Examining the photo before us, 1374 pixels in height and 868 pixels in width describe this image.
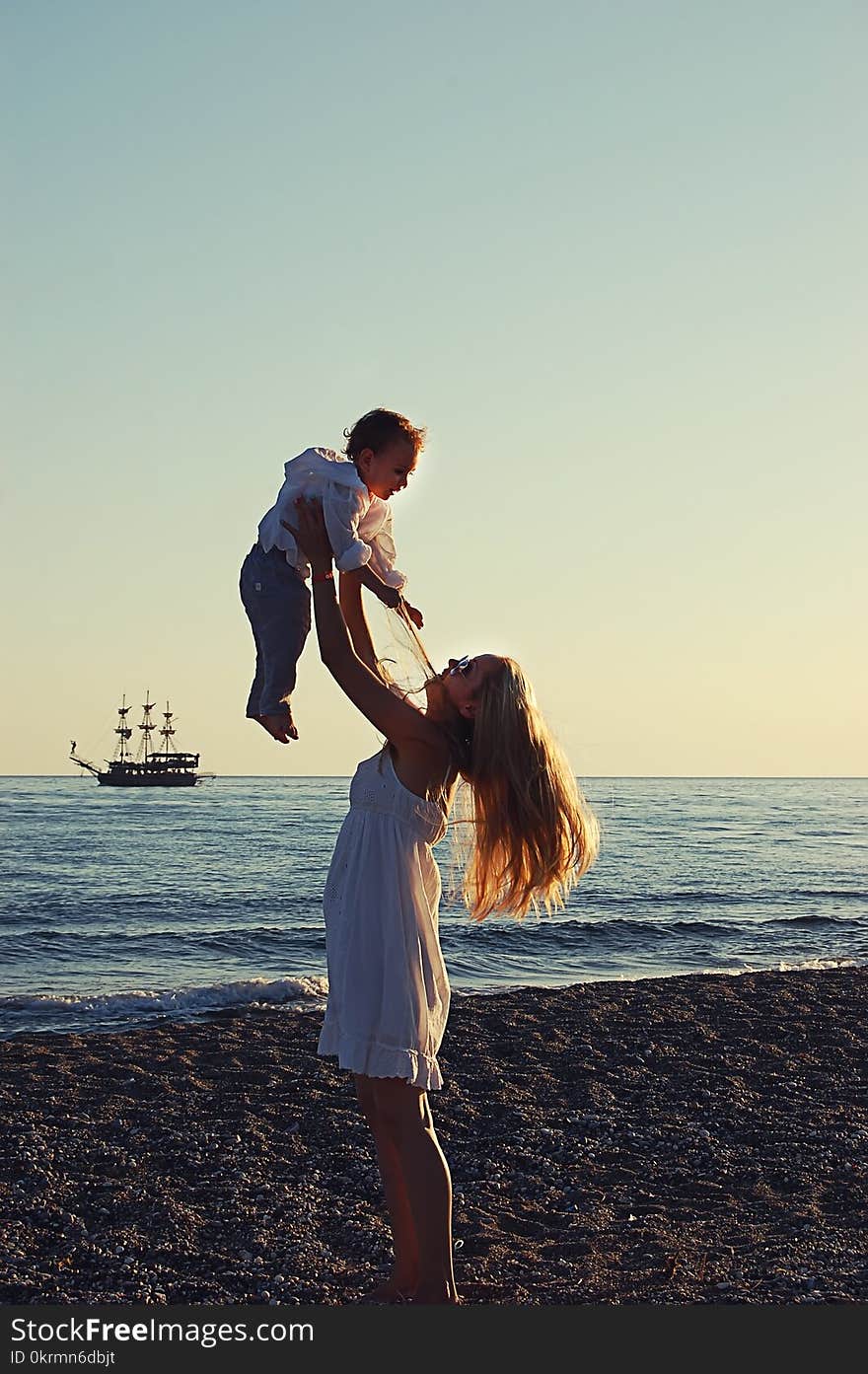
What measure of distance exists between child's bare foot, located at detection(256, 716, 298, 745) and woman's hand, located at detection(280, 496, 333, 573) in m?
0.47

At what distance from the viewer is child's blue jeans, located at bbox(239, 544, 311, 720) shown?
12.2 ft

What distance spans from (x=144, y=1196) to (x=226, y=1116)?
153 centimetres

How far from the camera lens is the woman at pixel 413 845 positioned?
3.60 meters

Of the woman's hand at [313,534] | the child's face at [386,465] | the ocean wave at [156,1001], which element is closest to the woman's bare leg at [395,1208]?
the woman's hand at [313,534]

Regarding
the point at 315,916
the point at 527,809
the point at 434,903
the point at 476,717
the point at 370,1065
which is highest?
the point at 476,717

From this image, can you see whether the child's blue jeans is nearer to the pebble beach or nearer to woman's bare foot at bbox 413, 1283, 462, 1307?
woman's bare foot at bbox 413, 1283, 462, 1307

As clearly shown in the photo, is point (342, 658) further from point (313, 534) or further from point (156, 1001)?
point (156, 1001)

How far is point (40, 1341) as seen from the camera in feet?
11.9

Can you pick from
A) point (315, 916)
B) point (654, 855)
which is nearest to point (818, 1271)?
point (315, 916)

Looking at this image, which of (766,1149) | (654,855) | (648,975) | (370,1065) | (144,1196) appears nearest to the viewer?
(370,1065)

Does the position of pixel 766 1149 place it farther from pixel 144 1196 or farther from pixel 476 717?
pixel 476 717

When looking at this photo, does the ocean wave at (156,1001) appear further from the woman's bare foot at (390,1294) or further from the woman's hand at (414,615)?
the woman's hand at (414,615)

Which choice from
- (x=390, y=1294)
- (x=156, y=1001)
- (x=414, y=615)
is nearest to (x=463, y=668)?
(x=414, y=615)

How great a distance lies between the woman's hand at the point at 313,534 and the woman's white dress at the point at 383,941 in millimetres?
605
